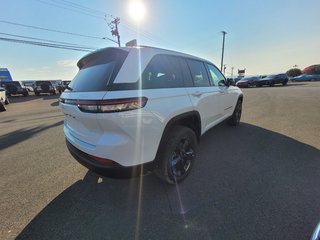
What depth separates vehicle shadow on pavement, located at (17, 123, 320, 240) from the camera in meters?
1.95

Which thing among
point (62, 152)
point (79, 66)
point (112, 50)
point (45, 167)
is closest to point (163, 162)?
point (112, 50)

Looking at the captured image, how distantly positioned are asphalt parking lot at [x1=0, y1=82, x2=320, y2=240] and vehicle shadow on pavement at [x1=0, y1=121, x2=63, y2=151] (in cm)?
91

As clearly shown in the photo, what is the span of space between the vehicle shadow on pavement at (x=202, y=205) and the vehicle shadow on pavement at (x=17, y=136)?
125 inches

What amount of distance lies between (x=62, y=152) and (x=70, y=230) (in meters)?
2.44

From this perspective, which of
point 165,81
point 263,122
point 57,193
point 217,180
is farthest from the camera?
point 263,122

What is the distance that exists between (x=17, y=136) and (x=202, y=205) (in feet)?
18.3

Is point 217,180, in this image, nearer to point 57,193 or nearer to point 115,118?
point 115,118

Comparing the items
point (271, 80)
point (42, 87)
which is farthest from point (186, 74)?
point (271, 80)

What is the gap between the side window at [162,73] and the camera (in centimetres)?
219

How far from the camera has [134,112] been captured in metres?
1.94

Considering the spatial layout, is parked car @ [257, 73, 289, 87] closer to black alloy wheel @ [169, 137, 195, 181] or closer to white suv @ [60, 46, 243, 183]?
white suv @ [60, 46, 243, 183]

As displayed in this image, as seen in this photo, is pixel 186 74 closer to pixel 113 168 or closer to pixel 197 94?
pixel 197 94

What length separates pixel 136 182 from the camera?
9.34 feet

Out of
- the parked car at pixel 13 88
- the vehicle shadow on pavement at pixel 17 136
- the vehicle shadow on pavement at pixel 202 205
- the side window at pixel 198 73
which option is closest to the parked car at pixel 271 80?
the vehicle shadow on pavement at pixel 202 205
